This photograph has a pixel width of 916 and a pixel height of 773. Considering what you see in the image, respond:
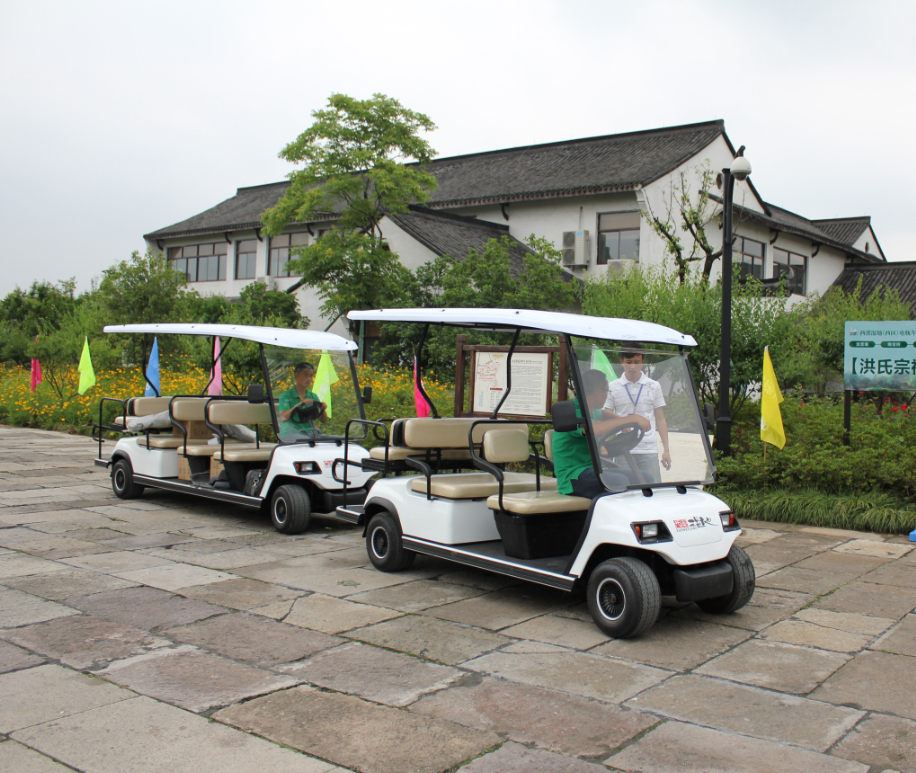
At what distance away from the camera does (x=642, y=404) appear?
5.45m

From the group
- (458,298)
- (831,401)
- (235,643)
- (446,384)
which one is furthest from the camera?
(458,298)

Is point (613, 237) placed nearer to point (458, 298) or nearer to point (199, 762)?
point (458, 298)

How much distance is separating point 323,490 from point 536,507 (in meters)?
3.22

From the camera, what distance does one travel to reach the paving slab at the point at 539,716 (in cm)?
361

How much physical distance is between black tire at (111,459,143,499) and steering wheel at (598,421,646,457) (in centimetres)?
663

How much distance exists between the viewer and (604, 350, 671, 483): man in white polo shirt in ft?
17.7

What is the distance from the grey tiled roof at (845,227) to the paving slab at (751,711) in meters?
35.4

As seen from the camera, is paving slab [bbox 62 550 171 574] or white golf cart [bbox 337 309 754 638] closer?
white golf cart [bbox 337 309 754 638]

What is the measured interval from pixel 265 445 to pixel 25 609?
390 centimetres

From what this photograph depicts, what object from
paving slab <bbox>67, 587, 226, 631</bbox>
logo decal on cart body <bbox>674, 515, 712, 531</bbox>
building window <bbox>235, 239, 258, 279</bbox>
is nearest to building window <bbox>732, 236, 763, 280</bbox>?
building window <bbox>235, 239, 258, 279</bbox>

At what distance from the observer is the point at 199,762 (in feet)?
11.0

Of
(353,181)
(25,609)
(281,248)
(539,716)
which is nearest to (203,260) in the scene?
(281,248)

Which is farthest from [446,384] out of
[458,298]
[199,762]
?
[199,762]

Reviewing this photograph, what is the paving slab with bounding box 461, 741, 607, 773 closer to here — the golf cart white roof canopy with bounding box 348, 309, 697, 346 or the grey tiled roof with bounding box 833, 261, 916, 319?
the golf cart white roof canopy with bounding box 348, 309, 697, 346
